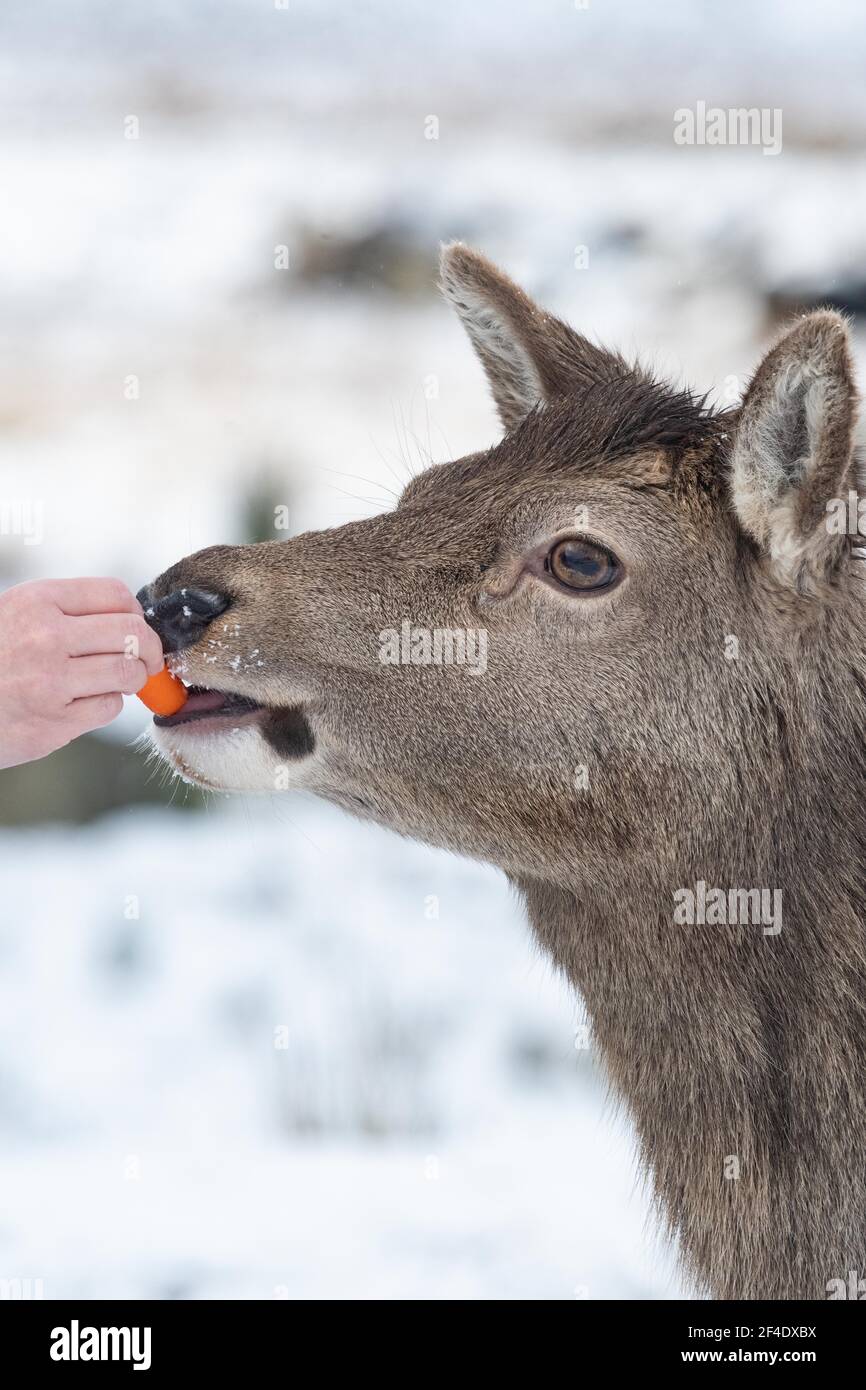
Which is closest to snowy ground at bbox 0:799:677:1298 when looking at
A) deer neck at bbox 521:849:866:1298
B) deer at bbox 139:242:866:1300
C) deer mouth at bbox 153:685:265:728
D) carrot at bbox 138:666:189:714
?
deer neck at bbox 521:849:866:1298

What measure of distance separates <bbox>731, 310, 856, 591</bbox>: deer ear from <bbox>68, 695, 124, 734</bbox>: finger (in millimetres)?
1466

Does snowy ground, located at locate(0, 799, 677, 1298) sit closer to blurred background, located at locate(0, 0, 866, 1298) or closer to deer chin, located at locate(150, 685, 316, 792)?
blurred background, located at locate(0, 0, 866, 1298)

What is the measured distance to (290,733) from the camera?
3326mm

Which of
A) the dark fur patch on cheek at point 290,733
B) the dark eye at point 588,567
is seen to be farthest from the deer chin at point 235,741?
the dark eye at point 588,567

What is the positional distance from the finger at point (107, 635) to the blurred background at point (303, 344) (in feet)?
11.3

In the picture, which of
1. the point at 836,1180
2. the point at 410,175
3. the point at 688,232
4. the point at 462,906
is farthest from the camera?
the point at 410,175

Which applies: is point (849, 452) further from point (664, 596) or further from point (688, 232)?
point (688, 232)

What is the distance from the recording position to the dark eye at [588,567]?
10.7ft

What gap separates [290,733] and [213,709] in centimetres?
19

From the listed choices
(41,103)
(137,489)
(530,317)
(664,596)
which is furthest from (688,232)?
(664,596)

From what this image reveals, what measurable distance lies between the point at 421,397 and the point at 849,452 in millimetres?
7068

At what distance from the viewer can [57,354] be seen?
1058 centimetres

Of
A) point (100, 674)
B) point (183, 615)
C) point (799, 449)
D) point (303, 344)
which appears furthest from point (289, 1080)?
point (303, 344)

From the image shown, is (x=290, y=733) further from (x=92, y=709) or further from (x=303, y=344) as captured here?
(x=303, y=344)
